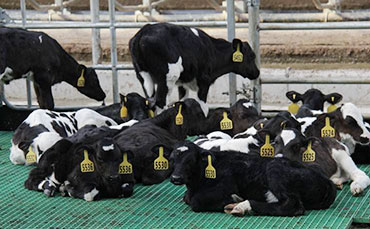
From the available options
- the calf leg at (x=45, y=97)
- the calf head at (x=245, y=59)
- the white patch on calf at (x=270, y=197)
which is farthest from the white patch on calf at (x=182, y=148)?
the calf leg at (x=45, y=97)

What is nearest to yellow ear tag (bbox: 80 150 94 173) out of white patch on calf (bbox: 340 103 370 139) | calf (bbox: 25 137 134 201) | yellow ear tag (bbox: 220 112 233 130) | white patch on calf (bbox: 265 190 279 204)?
calf (bbox: 25 137 134 201)

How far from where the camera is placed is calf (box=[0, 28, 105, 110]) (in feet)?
39.8

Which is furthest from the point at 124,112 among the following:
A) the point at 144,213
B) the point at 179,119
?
the point at 144,213

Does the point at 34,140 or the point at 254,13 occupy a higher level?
the point at 254,13

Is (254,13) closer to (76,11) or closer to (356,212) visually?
(356,212)

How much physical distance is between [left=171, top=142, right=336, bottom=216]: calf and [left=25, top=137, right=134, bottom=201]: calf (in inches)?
24.9

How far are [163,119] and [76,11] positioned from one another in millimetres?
10366

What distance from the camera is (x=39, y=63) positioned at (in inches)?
489

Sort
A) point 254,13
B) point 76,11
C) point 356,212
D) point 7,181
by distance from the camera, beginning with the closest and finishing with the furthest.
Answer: point 356,212 < point 7,181 < point 254,13 < point 76,11

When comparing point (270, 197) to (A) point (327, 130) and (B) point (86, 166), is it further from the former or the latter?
(A) point (327, 130)

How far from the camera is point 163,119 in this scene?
1066cm

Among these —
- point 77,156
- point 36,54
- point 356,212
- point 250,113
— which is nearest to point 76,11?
point 36,54

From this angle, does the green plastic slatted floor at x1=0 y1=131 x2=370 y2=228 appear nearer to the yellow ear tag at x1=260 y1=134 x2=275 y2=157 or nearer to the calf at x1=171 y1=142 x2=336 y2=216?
the calf at x1=171 y1=142 x2=336 y2=216

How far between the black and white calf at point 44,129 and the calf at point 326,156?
96.6 inches
